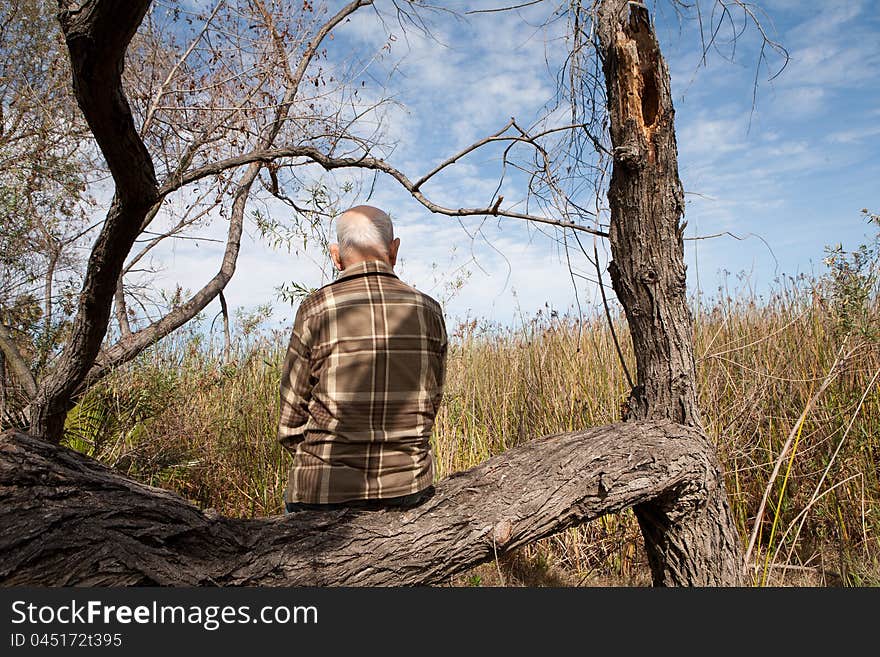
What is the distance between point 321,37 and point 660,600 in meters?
4.19

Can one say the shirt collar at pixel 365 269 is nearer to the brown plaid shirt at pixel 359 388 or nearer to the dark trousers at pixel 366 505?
the brown plaid shirt at pixel 359 388

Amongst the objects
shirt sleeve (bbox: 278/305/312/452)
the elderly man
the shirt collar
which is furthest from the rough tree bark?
the shirt collar

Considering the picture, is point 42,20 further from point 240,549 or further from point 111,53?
point 240,549

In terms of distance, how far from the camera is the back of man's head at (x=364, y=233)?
2172mm

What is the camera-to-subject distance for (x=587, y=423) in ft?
12.3

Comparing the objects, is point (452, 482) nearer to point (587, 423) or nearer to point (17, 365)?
point (587, 423)

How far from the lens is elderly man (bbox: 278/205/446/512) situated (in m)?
2.01

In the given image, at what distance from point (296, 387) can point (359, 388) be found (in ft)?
0.79

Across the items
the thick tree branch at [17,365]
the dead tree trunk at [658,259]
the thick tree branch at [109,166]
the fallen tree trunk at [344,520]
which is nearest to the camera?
the fallen tree trunk at [344,520]

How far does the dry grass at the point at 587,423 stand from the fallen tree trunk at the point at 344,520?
106 cm

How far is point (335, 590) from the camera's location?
187 cm

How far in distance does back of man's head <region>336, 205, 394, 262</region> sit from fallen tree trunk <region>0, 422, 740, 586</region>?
2.85 ft

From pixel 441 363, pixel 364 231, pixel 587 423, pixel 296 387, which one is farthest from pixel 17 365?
pixel 587 423

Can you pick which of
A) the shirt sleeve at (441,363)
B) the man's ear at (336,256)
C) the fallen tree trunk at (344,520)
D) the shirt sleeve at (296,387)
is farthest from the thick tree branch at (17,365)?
the shirt sleeve at (441,363)
